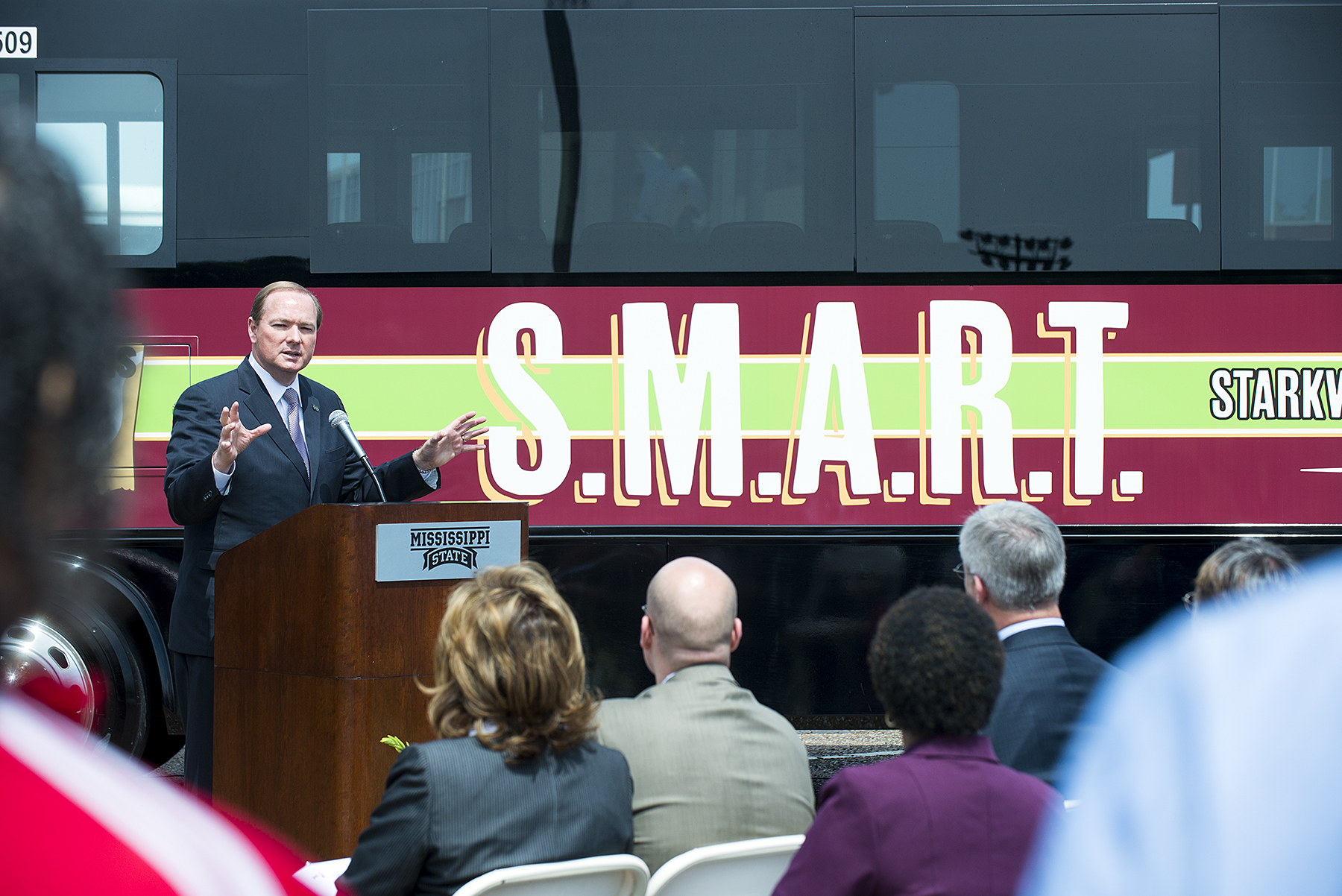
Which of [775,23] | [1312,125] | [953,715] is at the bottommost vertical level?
[953,715]

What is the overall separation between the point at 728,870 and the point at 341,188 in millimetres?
3852

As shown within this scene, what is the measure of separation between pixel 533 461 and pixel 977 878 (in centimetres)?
344

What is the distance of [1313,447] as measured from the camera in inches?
199

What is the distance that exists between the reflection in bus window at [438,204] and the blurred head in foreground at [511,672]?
120 inches

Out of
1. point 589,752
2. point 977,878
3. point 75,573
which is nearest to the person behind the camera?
point 75,573

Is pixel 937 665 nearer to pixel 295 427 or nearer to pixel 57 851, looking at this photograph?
pixel 57 851

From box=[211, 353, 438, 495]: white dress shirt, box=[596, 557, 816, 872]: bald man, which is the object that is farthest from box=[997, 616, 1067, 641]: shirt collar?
box=[211, 353, 438, 495]: white dress shirt

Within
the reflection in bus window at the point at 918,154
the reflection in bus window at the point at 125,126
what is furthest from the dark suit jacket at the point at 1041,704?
the reflection in bus window at the point at 125,126

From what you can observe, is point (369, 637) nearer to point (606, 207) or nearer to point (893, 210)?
point (606, 207)

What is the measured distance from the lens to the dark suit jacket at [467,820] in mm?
2033

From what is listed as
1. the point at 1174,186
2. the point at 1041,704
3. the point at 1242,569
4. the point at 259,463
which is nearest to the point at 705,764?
the point at 1041,704

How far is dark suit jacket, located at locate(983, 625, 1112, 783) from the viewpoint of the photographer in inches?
103

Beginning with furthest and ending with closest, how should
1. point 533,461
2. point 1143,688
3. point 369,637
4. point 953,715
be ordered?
1. point 533,461
2. point 369,637
3. point 953,715
4. point 1143,688

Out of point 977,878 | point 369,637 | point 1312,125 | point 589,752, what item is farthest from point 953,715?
point 1312,125
